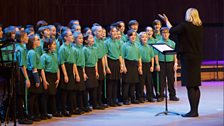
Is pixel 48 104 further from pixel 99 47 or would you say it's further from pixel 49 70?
pixel 99 47

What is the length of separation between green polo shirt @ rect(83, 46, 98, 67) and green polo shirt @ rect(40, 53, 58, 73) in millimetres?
747

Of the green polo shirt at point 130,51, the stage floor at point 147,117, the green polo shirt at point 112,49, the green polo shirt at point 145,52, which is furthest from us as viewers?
the green polo shirt at point 145,52

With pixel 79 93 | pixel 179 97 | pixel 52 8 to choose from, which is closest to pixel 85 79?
pixel 79 93

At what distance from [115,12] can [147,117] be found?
6508mm

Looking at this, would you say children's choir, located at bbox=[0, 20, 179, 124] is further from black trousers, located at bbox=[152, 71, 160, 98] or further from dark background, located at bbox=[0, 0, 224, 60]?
dark background, located at bbox=[0, 0, 224, 60]

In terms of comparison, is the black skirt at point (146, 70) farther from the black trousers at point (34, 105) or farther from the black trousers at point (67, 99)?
the black trousers at point (34, 105)

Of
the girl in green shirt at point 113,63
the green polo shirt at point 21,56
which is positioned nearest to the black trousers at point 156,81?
the girl in green shirt at point 113,63

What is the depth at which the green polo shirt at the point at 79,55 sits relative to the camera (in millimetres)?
8794

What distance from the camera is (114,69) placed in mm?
9633

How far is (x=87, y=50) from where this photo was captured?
354 inches

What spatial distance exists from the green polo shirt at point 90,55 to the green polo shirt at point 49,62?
75cm

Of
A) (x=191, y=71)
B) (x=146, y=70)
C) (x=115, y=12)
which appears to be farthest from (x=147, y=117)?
(x=115, y=12)

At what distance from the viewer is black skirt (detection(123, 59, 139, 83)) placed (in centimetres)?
985

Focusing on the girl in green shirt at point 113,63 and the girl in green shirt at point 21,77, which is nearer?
the girl in green shirt at point 21,77
